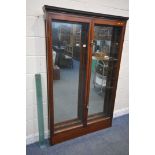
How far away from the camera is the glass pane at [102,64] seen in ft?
7.28

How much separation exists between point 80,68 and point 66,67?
217mm

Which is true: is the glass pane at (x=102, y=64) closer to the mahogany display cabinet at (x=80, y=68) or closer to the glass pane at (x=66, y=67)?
the mahogany display cabinet at (x=80, y=68)

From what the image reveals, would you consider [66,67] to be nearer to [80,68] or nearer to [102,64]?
[80,68]

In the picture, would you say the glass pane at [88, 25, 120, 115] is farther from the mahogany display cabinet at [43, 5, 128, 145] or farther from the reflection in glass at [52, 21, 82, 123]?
the reflection in glass at [52, 21, 82, 123]

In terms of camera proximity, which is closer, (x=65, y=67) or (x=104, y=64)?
(x=65, y=67)

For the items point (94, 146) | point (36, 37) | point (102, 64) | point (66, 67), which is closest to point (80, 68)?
point (66, 67)

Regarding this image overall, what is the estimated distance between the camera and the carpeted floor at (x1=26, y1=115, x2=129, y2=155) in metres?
2.01

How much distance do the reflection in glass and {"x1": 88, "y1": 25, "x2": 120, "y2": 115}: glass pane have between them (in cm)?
30

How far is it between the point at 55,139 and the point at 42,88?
79 centimetres

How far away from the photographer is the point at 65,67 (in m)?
2.25

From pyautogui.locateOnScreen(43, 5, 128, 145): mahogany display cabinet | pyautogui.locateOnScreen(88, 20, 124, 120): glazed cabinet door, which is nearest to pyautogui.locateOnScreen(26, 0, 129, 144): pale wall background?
pyautogui.locateOnScreen(43, 5, 128, 145): mahogany display cabinet

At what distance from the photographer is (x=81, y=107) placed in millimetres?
2316
